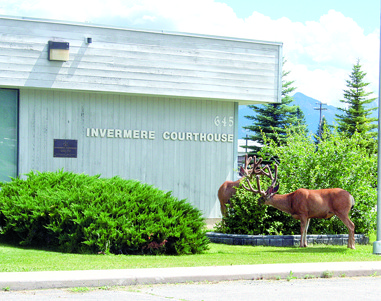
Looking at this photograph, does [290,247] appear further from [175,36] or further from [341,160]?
[175,36]

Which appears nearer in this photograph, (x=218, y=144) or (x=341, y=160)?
(x=341, y=160)

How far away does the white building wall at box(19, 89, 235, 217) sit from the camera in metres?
20.1

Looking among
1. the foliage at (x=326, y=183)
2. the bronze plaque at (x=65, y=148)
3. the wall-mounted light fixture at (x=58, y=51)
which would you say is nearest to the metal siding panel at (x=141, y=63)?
the wall-mounted light fixture at (x=58, y=51)

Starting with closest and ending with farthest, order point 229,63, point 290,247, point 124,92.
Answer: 1. point 290,247
2. point 124,92
3. point 229,63

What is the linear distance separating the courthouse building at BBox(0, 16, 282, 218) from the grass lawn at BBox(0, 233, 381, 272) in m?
6.20

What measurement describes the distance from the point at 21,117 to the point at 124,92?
10.5ft

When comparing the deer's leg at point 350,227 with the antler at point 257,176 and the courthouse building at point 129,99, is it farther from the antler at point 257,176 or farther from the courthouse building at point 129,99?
the courthouse building at point 129,99

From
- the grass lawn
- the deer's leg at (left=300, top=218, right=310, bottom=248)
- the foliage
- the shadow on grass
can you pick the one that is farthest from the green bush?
the foliage

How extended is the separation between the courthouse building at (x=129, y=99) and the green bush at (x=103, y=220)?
17.3 feet

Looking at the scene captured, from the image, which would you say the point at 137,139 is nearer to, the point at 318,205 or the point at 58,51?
the point at 58,51

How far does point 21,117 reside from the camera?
19.8 meters

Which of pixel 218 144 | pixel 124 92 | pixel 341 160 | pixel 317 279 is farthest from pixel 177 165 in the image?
pixel 317 279

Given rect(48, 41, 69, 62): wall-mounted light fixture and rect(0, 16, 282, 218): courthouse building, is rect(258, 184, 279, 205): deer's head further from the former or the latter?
rect(48, 41, 69, 62): wall-mounted light fixture

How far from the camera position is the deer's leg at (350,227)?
15.6m
